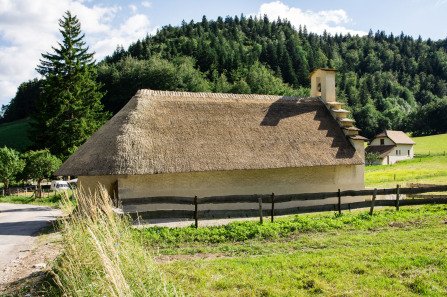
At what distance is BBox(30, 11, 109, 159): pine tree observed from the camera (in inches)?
1277

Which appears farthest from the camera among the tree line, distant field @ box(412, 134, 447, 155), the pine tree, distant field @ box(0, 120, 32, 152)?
distant field @ box(412, 134, 447, 155)

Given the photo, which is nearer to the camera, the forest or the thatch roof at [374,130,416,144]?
the forest

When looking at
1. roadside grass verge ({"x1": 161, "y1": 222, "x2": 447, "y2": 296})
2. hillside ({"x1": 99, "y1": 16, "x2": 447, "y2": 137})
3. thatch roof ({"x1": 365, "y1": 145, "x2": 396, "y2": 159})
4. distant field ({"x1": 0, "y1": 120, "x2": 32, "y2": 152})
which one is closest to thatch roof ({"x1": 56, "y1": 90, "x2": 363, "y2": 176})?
roadside grass verge ({"x1": 161, "y1": 222, "x2": 447, "y2": 296})

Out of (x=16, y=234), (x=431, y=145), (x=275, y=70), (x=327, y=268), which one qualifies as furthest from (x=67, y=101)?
(x=431, y=145)

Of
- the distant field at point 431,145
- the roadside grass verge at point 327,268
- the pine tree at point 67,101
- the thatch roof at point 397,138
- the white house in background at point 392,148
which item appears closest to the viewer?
the roadside grass verge at point 327,268

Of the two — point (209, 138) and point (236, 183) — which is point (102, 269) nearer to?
point (236, 183)

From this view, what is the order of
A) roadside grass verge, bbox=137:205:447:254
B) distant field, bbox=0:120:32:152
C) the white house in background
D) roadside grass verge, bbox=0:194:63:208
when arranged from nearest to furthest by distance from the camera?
1. roadside grass verge, bbox=137:205:447:254
2. roadside grass verge, bbox=0:194:63:208
3. distant field, bbox=0:120:32:152
4. the white house in background

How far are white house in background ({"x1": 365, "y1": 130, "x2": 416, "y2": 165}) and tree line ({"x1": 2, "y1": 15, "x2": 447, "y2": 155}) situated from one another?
15.8 meters

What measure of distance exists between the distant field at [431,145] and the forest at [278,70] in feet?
32.0

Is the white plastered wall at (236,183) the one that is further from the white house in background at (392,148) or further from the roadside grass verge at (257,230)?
the white house in background at (392,148)

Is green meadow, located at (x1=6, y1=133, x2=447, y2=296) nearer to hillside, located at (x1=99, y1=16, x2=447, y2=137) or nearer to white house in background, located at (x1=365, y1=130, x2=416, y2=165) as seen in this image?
hillside, located at (x1=99, y1=16, x2=447, y2=137)

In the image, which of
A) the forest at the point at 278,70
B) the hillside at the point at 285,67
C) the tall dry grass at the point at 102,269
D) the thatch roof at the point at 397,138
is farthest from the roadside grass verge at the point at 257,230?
the thatch roof at the point at 397,138

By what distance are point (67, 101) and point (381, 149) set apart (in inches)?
1974

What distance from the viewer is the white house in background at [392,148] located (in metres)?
54.8
